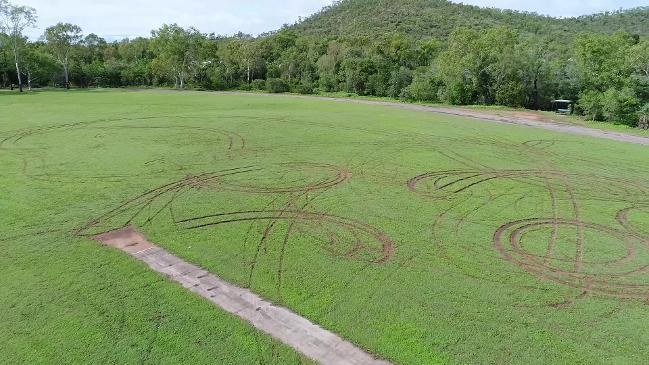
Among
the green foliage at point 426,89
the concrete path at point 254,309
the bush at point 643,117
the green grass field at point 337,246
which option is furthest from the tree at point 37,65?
the bush at point 643,117

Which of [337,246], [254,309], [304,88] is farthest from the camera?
[304,88]

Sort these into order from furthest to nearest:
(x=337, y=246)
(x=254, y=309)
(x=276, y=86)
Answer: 1. (x=276, y=86)
2. (x=337, y=246)
3. (x=254, y=309)

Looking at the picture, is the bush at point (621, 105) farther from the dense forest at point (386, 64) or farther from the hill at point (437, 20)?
the hill at point (437, 20)

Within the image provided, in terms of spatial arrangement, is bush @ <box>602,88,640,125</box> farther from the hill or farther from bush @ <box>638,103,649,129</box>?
the hill

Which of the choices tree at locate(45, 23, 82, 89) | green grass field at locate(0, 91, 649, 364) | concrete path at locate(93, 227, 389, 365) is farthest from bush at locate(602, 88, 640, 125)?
tree at locate(45, 23, 82, 89)

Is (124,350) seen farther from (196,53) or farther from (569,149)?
(196,53)

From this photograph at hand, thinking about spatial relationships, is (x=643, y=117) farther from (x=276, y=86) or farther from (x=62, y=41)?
(x=62, y=41)

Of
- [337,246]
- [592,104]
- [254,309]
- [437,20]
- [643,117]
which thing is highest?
[437,20]

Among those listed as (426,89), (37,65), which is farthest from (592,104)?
(37,65)
